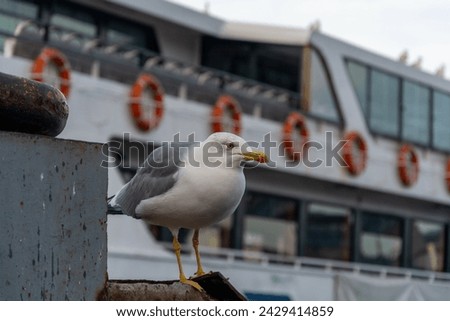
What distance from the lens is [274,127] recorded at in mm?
18109

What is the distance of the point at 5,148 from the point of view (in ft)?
7.79

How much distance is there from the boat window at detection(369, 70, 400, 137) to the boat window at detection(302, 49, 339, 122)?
1.42 metres

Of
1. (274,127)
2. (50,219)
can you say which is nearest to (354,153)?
(274,127)

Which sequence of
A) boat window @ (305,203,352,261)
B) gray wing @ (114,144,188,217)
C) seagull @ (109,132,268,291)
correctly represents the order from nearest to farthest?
1. seagull @ (109,132,268,291)
2. gray wing @ (114,144,188,217)
3. boat window @ (305,203,352,261)

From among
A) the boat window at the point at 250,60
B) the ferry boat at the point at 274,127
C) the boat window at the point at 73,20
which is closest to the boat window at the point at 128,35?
the ferry boat at the point at 274,127

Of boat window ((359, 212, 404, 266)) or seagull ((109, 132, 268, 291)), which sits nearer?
seagull ((109, 132, 268, 291))

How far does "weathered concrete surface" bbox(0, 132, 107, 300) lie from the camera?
7.75 feet

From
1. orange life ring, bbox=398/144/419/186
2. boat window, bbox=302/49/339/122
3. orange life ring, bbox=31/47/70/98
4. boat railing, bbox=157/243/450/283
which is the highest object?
boat window, bbox=302/49/339/122

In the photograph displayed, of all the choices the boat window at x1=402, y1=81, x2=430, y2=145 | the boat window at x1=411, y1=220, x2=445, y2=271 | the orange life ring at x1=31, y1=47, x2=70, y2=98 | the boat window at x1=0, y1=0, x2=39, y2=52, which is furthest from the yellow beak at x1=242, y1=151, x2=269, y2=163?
the boat window at x1=411, y1=220, x2=445, y2=271

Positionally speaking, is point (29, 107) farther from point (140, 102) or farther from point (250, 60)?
point (250, 60)

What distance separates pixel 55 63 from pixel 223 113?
3812 millimetres

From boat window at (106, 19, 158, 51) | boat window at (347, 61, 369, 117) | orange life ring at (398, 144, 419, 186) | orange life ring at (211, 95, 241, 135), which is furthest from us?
orange life ring at (398, 144, 419, 186)

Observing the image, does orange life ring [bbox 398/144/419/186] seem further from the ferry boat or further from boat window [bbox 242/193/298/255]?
boat window [bbox 242/193/298/255]

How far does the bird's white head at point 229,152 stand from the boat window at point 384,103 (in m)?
17.9
